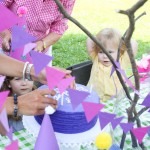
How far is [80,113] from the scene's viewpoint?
1.00 metres

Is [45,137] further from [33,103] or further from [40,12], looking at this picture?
[40,12]

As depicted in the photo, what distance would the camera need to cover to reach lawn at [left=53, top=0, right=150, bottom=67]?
3.51m

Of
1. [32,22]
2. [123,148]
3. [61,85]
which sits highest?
[32,22]

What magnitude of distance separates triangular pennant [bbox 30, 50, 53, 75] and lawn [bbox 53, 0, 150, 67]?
1.92m

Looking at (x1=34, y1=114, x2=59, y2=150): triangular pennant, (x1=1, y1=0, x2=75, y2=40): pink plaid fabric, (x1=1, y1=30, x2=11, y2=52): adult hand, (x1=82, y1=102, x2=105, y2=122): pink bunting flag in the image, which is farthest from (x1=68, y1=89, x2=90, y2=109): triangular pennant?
(x1=1, y1=0, x2=75, y2=40): pink plaid fabric

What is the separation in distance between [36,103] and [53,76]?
0.25 m

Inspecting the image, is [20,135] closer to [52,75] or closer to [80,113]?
[80,113]

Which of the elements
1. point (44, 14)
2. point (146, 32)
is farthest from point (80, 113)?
point (146, 32)

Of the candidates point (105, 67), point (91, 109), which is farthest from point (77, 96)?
point (105, 67)

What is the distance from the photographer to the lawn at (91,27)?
3.51 m

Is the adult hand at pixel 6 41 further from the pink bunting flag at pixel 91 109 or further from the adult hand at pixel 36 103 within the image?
the pink bunting flag at pixel 91 109

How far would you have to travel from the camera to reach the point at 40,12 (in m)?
1.81

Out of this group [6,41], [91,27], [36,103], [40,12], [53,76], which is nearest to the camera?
[53,76]

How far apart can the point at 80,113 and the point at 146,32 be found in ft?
11.4
